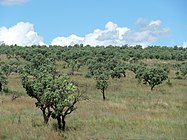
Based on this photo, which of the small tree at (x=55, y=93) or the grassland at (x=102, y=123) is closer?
the grassland at (x=102, y=123)

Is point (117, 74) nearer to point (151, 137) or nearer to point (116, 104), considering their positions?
point (116, 104)

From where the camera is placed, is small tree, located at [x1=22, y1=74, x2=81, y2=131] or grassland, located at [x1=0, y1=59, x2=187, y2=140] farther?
small tree, located at [x1=22, y1=74, x2=81, y2=131]

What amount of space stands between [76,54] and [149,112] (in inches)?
3466

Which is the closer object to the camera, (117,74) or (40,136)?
(40,136)

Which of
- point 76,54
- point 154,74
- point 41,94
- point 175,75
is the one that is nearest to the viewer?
point 41,94

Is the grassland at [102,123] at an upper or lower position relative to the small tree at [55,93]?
lower

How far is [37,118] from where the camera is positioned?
29.7 metres

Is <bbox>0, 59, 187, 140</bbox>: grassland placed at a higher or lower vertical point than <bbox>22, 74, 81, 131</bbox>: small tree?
lower

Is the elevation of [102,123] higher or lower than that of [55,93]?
lower

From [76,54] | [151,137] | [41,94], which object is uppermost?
[76,54]

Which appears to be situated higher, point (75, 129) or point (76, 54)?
point (76, 54)

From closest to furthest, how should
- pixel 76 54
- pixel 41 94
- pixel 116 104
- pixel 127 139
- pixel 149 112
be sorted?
1. pixel 127 139
2. pixel 41 94
3. pixel 149 112
4. pixel 116 104
5. pixel 76 54

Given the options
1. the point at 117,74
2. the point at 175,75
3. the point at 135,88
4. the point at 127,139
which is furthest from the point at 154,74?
the point at 127,139

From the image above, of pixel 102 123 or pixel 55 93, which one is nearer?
pixel 55 93
